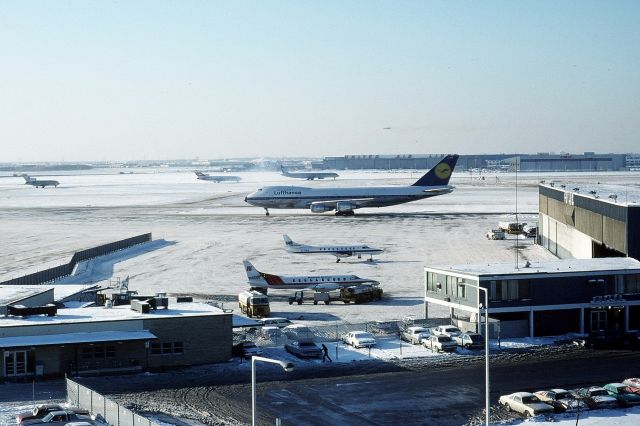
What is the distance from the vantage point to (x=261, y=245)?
317ft

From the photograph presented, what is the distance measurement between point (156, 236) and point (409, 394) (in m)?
75.0

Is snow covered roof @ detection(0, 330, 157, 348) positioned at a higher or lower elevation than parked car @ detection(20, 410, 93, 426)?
higher

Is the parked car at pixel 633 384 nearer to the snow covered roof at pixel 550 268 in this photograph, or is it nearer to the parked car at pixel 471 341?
the parked car at pixel 471 341

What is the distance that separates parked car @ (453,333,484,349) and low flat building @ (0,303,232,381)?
12.2m

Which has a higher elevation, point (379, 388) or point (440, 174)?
point (440, 174)

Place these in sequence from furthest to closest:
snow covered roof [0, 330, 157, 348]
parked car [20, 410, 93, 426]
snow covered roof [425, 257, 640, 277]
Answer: snow covered roof [425, 257, 640, 277] → snow covered roof [0, 330, 157, 348] → parked car [20, 410, 93, 426]

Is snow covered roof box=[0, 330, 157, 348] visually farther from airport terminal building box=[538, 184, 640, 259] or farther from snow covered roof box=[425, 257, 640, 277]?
airport terminal building box=[538, 184, 640, 259]

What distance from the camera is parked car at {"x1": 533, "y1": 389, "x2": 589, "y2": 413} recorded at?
118 ft

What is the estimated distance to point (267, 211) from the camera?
461 ft

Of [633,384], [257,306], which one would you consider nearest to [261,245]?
[257,306]

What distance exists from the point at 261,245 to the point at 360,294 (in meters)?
35.5

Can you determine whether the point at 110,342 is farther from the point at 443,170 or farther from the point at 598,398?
the point at 443,170

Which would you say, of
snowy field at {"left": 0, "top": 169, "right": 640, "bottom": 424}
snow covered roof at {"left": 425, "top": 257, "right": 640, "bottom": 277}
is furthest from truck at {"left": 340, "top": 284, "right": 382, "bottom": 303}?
snow covered roof at {"left": 425, "top": 257, "right": 640, "bottom": 277}

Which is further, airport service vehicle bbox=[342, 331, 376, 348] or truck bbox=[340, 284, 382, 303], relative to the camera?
truck bbox=[340, 284, 382, 303]
